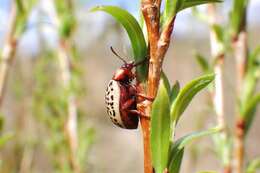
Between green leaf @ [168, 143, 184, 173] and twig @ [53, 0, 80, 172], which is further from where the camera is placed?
twig @ [53, 0, 80, 172]

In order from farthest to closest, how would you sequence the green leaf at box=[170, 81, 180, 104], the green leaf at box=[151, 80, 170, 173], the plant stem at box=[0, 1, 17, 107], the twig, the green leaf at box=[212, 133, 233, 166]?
the twig → the plant stem at box=[0, 1, 17, 107] → the green leaf at box=[212, 133, 233, 166] → the green leaf at box=[170, 81, 180, 104] → the green leaf at box=[151, 80, 170, 173]

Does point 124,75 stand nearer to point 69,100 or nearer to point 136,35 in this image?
point 136,35

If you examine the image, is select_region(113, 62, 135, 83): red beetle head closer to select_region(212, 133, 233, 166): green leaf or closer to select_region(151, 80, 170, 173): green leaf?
select_region(151, 80, 170, 173): green leaf

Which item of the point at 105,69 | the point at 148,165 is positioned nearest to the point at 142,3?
the point at 148,165

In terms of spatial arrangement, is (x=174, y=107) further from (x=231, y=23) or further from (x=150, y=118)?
(x=231, y=23)

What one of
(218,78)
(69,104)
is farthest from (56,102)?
(218,78)

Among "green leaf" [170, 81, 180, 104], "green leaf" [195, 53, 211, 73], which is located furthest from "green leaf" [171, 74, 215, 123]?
"green leaf" [195, 53, 211, 73]

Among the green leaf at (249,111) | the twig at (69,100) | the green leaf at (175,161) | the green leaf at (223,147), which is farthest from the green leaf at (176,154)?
the twig at (69,100)
